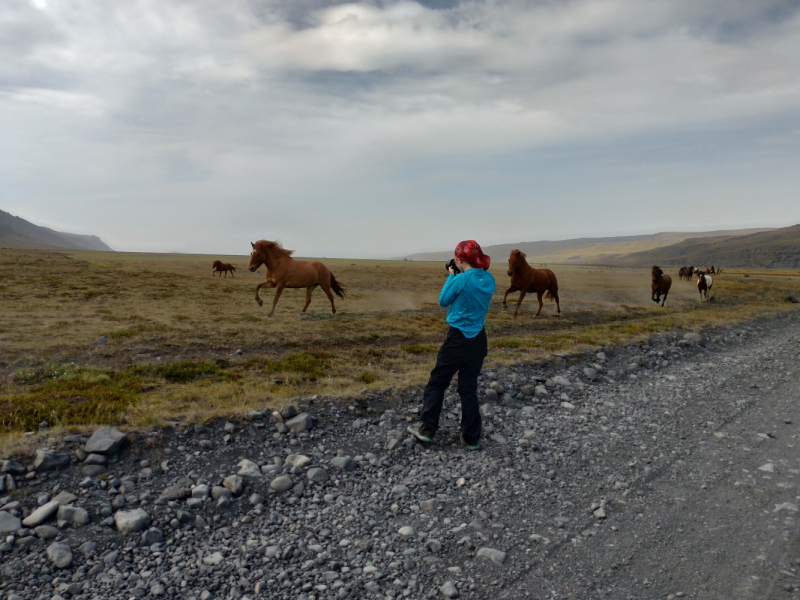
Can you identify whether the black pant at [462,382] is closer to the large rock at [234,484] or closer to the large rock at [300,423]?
the large rock at [300,423]

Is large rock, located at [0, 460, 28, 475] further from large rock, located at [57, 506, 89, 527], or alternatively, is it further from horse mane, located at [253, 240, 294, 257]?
horse mane, located at [253, 240, 294, 257]

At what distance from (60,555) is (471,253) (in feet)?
15.5

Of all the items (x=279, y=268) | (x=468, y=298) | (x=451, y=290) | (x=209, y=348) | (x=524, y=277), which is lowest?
(x=209, y=348)

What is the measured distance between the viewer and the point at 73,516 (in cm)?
394

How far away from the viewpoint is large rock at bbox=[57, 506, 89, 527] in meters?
3.91

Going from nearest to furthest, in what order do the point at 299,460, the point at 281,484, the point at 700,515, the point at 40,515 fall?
1. the point at 40,515
2. the point at 700,515
3. the point at 281,484
4. the point at 299,460

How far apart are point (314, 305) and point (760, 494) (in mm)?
19548

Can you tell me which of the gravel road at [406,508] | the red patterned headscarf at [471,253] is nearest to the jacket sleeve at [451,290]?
the red patterned headscarf at [471,253]

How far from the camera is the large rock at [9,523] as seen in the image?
3.72 m

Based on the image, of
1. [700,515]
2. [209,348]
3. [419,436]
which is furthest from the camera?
[209,348]

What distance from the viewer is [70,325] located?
13695mm

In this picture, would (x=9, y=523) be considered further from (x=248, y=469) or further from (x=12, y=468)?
(x=248, y=469)

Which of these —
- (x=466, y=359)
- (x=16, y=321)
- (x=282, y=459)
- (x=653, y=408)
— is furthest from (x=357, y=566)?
(x=16, y=321)

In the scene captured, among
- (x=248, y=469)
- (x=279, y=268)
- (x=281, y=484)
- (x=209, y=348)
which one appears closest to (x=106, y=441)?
(x=248, y=469)
